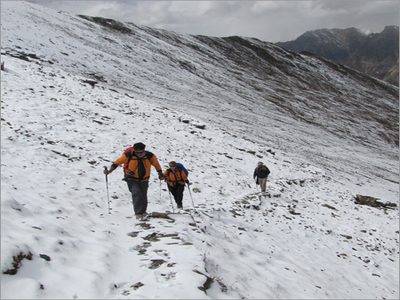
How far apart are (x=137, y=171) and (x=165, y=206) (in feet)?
9.66

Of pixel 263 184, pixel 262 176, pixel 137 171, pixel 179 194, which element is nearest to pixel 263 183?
pixel 263 184

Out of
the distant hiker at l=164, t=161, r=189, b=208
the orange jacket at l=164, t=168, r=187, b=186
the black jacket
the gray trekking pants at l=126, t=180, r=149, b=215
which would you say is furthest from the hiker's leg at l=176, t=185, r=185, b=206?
the black jacket

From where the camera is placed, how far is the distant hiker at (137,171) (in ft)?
25.1

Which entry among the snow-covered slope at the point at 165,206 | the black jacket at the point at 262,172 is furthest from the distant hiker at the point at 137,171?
the black jacket at the point at 262,172

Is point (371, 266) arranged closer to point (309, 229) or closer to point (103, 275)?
point (309, 229)

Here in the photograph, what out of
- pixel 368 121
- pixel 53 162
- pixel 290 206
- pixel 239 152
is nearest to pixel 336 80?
pixel 368 121

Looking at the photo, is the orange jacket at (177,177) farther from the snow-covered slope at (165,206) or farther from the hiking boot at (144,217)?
the hiking boot at (144,217)

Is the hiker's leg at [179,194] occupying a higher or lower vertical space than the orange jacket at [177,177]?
lower

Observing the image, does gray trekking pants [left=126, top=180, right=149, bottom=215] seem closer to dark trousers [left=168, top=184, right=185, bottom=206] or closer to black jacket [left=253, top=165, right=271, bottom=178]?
dark trousers [left=168, top=184, right=185, bottom=206]

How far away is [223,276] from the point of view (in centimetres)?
508

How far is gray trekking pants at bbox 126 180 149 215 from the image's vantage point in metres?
7.76

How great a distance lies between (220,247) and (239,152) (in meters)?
15.3

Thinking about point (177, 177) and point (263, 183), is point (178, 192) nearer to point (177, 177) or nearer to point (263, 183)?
point (177, 177)

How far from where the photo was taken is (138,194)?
25.5 ft
